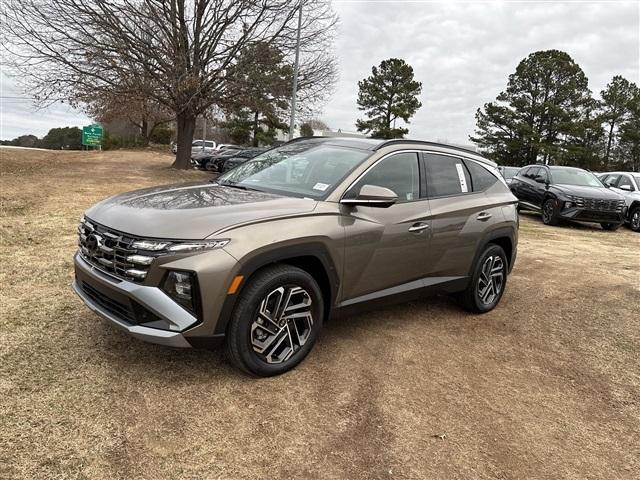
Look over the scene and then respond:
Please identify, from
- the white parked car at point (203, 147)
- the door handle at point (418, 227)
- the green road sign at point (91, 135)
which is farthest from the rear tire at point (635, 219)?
the green road sign at point (91, 135)

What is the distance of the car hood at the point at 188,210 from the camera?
112 inches

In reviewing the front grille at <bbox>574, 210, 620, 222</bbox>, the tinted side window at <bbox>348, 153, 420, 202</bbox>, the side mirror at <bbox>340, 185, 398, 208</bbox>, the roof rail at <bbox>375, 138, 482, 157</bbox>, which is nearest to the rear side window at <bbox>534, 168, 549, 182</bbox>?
the front grille at <bbox>574, 210, 620, 222</bbox>

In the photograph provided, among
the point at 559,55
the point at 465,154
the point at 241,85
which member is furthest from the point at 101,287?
the point at 559,55

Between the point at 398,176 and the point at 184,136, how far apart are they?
20.0 metres

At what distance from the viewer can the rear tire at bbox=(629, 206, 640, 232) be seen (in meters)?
14.1

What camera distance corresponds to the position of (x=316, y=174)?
3.84 metres

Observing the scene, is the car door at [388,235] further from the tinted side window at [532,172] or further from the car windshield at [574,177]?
the tinted side window at [532,172]

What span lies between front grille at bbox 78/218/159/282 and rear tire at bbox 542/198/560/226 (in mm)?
12351

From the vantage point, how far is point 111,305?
305 cm

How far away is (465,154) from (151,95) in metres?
16.7

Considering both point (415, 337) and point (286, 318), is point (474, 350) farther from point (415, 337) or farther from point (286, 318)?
point (286, 318)

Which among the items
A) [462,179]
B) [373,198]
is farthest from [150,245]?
[462,179]

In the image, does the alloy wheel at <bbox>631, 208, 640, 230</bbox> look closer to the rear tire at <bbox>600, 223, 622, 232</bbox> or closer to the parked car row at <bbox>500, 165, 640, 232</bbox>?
the parked car row at <bbox>500, 165, 640, 232</bbox>

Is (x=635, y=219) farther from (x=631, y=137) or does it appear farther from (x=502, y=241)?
(x=631, y=137)
